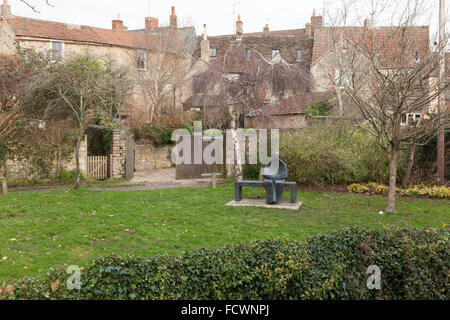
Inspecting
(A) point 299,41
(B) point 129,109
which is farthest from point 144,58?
(A) point 299,41

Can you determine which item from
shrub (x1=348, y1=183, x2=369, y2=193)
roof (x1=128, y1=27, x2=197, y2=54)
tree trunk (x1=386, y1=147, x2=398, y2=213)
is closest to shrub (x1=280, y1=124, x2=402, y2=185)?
shrub (x1=348, y1=183, x2=369, y2=193)

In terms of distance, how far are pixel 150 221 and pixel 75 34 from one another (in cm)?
2346

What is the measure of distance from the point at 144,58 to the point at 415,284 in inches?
1129

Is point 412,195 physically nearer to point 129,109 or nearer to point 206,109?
point 206,109

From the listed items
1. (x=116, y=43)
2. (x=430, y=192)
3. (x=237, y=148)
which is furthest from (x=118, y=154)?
(x=116, y=43)

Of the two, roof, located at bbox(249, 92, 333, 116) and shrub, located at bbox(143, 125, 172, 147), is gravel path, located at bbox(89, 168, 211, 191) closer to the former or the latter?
shrub, located at bbox(143, 125, 172, 147)

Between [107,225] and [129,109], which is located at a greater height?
[129,109]

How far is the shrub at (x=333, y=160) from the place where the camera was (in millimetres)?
14510

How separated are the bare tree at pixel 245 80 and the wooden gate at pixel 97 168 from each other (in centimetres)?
624

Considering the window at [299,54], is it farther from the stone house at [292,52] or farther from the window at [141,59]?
the window at [141,59]

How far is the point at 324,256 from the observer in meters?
5.16

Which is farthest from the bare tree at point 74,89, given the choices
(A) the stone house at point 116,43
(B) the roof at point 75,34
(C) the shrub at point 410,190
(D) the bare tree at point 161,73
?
(B) the roof at point 75,34

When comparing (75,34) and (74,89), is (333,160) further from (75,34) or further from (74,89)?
(75,34)

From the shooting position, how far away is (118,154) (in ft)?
62.3
